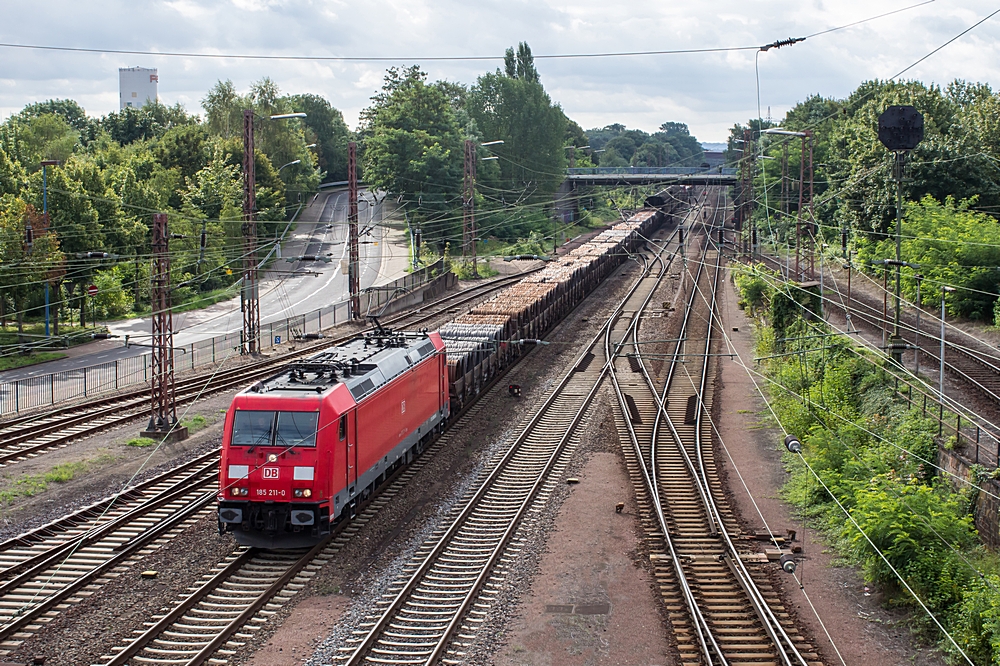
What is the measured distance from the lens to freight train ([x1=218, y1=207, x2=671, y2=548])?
18.0m

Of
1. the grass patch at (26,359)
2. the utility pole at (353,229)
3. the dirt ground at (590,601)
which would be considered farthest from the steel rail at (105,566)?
the utility pole at (353,229)

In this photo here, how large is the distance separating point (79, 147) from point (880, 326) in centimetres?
7244

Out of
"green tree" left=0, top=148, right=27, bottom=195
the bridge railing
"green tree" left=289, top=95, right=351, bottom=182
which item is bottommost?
"green tree" left=0, top=148, right=27, bottom=195

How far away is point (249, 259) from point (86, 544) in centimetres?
2256

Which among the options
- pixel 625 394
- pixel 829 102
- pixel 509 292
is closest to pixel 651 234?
pixel 829 102

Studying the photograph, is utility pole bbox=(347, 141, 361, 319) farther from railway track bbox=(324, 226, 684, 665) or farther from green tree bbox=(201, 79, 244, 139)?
green tree bbox=(201, 79, 244, 139)

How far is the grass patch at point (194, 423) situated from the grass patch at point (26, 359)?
14515mm

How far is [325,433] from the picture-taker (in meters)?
18.0

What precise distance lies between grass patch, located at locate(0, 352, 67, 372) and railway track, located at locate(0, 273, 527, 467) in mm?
8549

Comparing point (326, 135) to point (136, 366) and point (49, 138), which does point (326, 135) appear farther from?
point (136, 366)

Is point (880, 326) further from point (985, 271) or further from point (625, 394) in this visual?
point (625, 394)

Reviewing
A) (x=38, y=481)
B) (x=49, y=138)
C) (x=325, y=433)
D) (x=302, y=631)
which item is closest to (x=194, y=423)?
(x=38, y=481)

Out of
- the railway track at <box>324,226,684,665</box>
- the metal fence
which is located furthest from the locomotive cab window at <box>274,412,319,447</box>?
the metal fence

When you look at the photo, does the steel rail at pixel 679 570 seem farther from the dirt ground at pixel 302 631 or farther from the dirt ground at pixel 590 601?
the dirt ground at pixel 302 631
